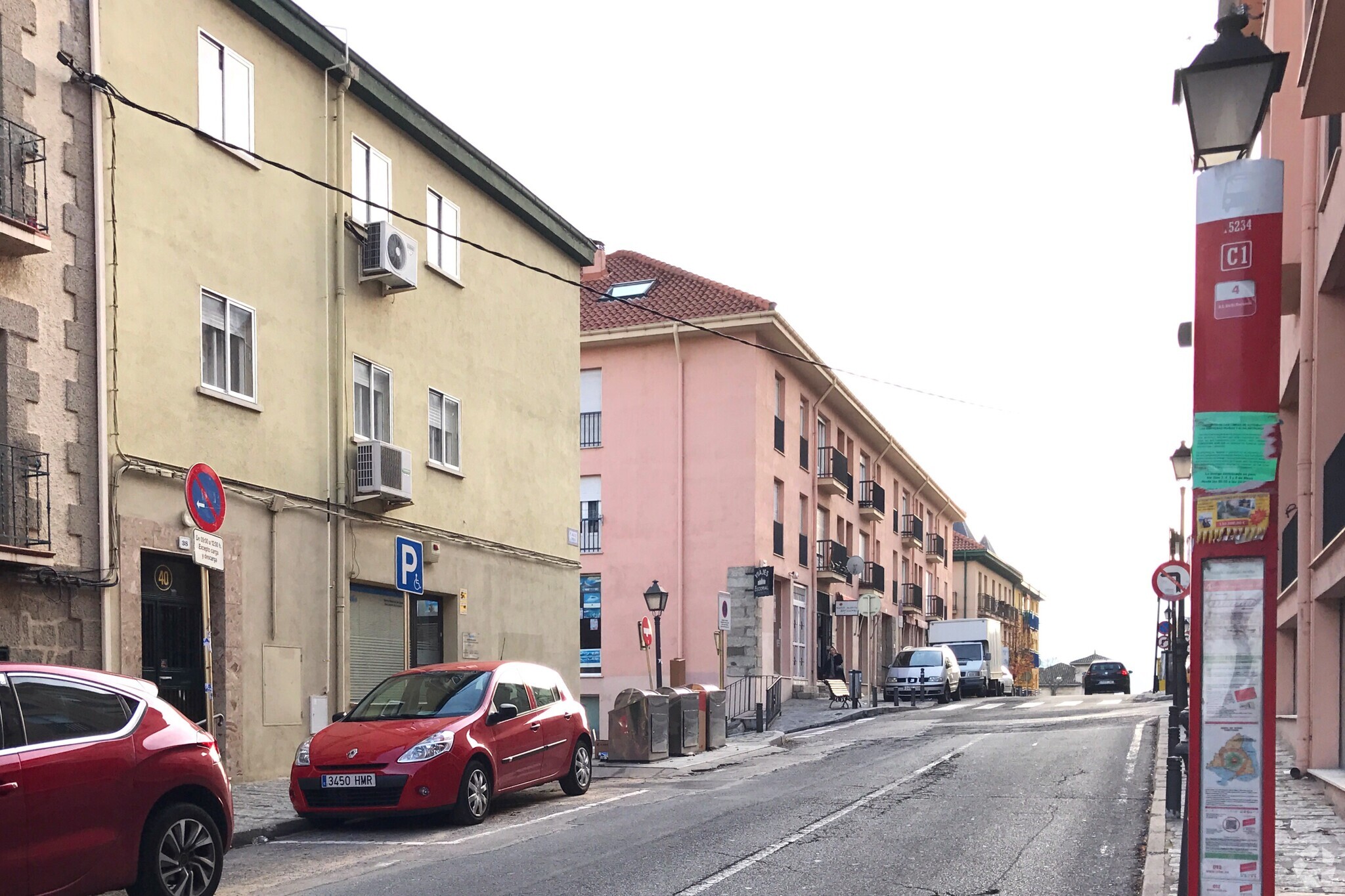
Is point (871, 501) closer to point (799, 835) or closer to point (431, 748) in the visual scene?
point (431, 748)

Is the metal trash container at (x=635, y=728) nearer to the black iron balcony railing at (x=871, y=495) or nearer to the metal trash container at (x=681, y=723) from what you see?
the metal trash container at (x=681, y=723)

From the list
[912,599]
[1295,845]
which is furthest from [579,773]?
[912,599]

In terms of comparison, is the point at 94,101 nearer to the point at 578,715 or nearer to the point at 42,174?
the point at 42,174

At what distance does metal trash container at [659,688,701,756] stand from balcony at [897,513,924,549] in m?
33.9

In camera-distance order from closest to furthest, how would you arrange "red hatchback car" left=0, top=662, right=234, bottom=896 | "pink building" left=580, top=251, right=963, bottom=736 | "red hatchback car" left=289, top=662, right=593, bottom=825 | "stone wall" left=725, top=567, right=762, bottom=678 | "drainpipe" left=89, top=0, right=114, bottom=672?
"red hatchback car" left=0, top=662, right=234, bottom=896
"red hatchback car" left=289, top=662, right=593, bottom=825
"drainpipe" left=89, top=0, right=114, bottom=672
"stone wall" left=725, top=567, right=762, bottom=678
"pink building" left=580, top=251, right=963, bottom=736

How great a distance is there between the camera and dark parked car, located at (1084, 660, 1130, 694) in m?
52.6

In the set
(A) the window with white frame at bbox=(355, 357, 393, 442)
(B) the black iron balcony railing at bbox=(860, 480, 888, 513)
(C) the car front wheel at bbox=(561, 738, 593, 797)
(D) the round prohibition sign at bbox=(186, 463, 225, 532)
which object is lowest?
(C) the car front wheel at bbox=(561, 738, 593, 797)

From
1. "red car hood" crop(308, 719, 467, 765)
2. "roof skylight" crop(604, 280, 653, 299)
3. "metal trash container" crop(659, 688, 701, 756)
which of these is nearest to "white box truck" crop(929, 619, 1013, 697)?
"roof skylight" crop(604, 280, 653, 299)

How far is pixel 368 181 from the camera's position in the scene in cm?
1870

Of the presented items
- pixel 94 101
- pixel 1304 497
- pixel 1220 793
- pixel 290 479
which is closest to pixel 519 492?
pixel 290 479

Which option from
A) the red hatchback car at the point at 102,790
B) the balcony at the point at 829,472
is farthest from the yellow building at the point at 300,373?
the balcony at the point at 829,472

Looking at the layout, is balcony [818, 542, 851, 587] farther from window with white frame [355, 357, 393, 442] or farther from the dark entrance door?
the dark entrance door

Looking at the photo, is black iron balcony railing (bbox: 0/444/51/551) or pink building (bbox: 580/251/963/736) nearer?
black iron balcony railing (bbox: 0/444/51/551)

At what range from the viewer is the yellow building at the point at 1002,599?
75375 mm
